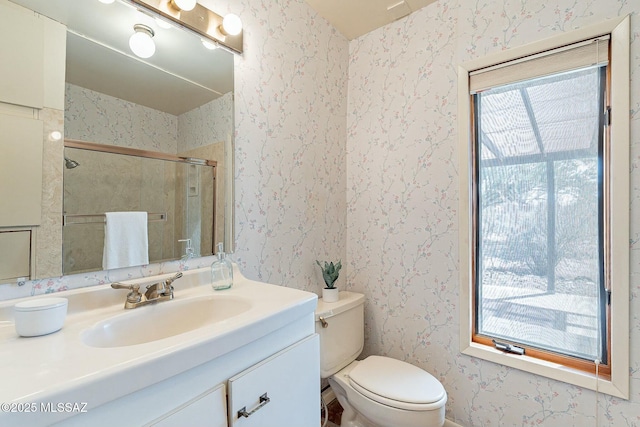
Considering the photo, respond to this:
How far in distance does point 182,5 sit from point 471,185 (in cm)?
145

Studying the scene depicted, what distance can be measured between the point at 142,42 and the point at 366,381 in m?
1.60

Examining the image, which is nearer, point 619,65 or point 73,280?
point 73,280

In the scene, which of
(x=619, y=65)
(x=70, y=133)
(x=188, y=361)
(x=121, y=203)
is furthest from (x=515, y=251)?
(x=70, y=133)

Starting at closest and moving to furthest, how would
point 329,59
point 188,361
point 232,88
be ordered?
point 188,361, point 232,88, point 329,59

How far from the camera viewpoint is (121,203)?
943 mm

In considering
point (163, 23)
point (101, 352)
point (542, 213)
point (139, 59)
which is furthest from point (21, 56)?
point (542, 213)

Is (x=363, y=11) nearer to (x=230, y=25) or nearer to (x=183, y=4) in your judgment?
(x=230, y=25)

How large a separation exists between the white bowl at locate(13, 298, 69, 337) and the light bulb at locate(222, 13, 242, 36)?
3.63 feet

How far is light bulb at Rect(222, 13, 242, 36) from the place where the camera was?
117 cm

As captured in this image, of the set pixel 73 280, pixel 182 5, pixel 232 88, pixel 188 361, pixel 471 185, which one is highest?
pixel 182 5

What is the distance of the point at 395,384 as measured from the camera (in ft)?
4.13

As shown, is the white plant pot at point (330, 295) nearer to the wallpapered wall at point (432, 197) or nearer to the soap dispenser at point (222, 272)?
the wallpapered wall at point (432, 197)

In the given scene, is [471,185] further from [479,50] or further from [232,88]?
[232,88]

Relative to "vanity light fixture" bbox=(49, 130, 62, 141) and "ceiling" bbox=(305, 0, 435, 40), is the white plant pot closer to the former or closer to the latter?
"vanity light fixture" bbox=(49, 130, 62, 141)
